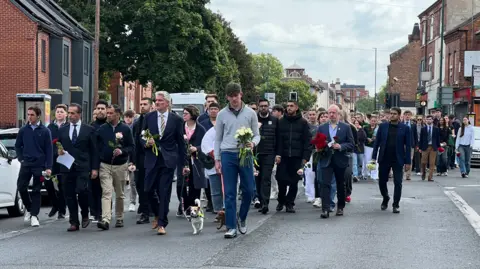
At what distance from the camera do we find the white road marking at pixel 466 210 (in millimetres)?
13688

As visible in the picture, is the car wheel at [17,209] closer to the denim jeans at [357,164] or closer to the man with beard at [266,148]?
the man with beard at [266,148]

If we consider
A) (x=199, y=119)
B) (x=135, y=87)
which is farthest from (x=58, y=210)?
(x=135, y=87)

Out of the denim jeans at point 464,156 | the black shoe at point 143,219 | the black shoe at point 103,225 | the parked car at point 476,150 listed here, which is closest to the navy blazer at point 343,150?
the black shoe at point 143,219

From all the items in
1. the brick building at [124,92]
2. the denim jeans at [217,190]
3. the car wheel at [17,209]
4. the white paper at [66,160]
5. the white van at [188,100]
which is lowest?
the car wheel at [17,209]

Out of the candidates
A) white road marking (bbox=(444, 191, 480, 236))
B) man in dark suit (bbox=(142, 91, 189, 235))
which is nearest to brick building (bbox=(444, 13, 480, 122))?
white road marking (bbox=(444, 191, 480, 236))

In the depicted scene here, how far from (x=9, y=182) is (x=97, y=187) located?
2.52 metres

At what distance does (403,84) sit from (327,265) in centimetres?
8136

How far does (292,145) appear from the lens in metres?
15.0

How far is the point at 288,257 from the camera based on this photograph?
9.79m

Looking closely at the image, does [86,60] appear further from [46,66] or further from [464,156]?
[464,156]

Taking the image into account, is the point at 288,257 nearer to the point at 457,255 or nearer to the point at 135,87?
the point at 457,255

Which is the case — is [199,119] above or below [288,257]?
above

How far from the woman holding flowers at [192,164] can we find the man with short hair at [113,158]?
1205 mm

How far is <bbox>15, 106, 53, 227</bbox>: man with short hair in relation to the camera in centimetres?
1362
